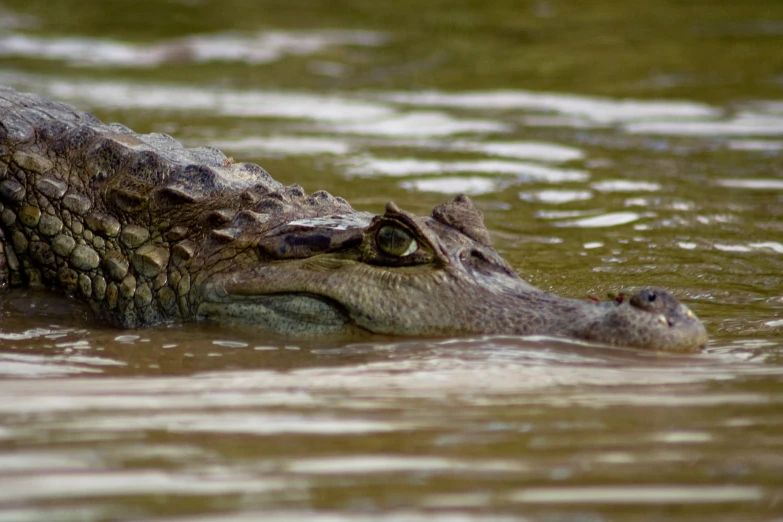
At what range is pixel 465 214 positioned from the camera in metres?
4.82

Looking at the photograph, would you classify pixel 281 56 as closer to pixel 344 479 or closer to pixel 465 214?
pixel 465 214

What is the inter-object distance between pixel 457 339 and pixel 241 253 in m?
1.16

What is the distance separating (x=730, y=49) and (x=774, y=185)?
6061 millimetres

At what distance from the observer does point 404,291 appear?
4484 millimetres

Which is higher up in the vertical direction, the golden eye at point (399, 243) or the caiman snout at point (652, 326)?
the golden eye at point (399, 243)

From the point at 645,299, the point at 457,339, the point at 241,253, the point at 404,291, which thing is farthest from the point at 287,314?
the point at 645,299

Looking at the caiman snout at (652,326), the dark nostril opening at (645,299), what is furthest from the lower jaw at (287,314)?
the dark nostril opening at (645,299)

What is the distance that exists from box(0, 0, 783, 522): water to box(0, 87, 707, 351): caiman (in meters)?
0.14

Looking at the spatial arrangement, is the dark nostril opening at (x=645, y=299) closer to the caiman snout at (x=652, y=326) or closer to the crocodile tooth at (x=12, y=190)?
the caiman snout at (x=652, y=326)

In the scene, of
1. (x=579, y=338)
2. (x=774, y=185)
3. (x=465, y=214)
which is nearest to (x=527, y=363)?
(x=579, y=338)

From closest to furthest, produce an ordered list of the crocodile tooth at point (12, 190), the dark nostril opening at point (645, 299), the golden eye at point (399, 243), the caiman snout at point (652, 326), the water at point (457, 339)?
the water at point (457, 339)
the caiman snout at point (652, 326)
the dark nostril opening at point (645, 299)
the golden eye at point (399, 243)
the crocodile tooth at point (12, 190)

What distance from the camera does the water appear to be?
275cm

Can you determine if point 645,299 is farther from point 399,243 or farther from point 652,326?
point 399,243

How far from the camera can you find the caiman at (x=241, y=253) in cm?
441
